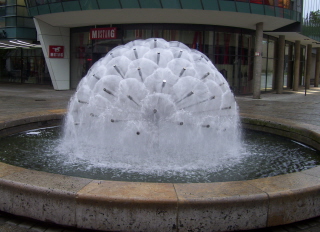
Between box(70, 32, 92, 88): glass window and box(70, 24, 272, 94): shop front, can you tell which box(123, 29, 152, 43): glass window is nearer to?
box(70, 24, 272, 94): shop front

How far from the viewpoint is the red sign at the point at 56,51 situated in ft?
82.4

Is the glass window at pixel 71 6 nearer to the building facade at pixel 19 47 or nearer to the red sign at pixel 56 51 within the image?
the red sign at pixel 56 51

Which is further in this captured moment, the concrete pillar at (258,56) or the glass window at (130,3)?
the concrete pillar at (258,56)

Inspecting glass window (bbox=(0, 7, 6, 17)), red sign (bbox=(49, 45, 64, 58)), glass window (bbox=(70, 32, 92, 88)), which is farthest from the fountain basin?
glass window (bbox=(0, 7, 6, 17))

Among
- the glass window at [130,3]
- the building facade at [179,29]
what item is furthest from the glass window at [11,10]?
the glass window at [130,3]

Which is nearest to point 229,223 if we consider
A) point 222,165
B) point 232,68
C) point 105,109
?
point 222,165

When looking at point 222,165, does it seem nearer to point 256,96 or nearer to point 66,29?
point 256,96

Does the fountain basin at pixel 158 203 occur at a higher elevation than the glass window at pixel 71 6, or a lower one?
lower

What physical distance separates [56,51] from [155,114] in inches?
837

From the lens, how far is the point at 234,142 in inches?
295

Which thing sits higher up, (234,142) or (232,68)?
(232,68)

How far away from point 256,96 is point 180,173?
59.8ft

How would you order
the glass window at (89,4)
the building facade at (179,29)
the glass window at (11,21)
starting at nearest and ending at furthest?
the building facade at (179,29) → the glass window at (89,4) → the glass window at (11,21)

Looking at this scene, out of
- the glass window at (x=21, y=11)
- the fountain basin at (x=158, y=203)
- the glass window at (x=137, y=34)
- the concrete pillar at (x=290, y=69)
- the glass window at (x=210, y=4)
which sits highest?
the glass window at (x=21, y=11)
